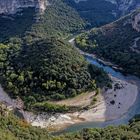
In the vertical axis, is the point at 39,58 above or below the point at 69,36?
above

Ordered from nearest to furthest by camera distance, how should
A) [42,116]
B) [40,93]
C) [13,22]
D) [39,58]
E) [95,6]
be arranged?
[42,116] → [40,93] → [39,58] → [13,22] → [95,6]

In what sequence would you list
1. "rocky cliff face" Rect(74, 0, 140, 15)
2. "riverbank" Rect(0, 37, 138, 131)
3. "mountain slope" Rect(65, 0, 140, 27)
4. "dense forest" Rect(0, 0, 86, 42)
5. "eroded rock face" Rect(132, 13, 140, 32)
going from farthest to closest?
"rocky cliff face" Rect(74, 0, 140, 15) → "mountain slope" Rect(65, 0, 140, 27) → "dense forest" Rect(0, 0, 86, 42) → "eroded rock face" Rect(132, 13, 140, 32) → "riverbank" Rect(0, 37, 138, 131)

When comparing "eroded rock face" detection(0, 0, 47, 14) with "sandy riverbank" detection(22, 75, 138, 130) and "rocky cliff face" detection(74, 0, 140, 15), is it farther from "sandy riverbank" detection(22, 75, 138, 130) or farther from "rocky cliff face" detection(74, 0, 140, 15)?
"sandy riverbank" detection(22, 75, 138, 130)

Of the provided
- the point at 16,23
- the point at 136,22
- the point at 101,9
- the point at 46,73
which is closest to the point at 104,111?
the point at 46,73

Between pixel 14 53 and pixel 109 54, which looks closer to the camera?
pixel 14 53

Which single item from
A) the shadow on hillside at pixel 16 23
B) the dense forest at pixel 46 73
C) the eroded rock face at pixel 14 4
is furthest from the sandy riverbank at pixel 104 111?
the eroded rock face at pixel 14 4

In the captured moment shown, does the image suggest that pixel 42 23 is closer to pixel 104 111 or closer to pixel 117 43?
pixel 117 43

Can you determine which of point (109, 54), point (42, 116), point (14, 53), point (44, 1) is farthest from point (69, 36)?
point (42, 116)

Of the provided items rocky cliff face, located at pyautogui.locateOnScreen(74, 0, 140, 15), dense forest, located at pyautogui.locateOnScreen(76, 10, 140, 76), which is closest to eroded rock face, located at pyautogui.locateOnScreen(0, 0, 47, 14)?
dense forest, located at pyautogui.locateOnScreen(76, 10, 140, 76)

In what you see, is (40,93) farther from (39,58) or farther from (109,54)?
(109,54)
